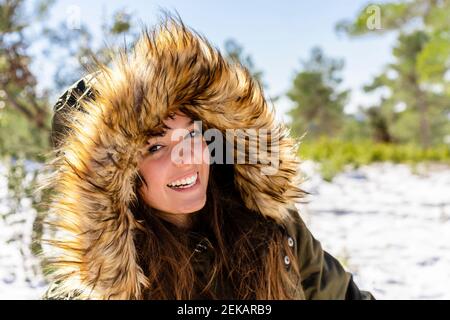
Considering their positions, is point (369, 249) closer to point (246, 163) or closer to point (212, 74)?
point (246, 163)

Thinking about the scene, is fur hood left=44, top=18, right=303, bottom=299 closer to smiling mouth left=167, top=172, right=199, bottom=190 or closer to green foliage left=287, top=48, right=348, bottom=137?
smiling mouth left=167, top=172, right=199, bottom=190

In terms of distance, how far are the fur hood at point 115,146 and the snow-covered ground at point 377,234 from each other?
0.53 metres

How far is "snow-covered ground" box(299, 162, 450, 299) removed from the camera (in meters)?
3.04

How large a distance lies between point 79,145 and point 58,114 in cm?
28

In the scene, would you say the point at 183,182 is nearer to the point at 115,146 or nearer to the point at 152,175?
the point at 152,175

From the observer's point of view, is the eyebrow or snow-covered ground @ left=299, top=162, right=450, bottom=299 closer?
the eyebrow

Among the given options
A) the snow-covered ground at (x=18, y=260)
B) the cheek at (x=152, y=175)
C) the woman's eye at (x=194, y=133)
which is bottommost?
the snow-covered ground at (x=18, y=260)

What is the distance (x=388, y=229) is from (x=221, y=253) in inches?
121

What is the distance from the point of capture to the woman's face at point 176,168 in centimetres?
139

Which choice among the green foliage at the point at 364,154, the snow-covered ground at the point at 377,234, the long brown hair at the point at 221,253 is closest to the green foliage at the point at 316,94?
the green foliage at the point at 364,154

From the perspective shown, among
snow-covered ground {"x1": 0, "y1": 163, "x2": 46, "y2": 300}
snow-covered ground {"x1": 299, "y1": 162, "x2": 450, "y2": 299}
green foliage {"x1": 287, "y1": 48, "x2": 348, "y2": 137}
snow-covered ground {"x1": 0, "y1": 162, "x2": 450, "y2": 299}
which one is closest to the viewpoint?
snow-covered ground {"x1": 0, "y1": 163, "x2": 46, "y2": 300}

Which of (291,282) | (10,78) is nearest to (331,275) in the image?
(291,282)

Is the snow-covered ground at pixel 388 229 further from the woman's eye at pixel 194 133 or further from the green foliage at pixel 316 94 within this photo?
the green foliage at pixel 316 94

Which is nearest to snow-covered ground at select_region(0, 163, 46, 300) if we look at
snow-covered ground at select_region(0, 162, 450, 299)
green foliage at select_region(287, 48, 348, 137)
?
snow-covered ground at select_region(0, 162, 450, 299)
